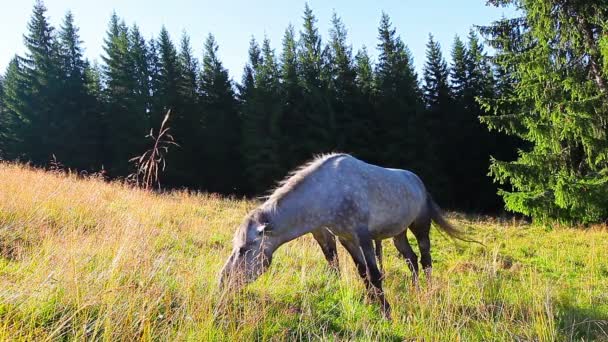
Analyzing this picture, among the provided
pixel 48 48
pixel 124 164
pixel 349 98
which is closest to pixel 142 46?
pixel 48 48

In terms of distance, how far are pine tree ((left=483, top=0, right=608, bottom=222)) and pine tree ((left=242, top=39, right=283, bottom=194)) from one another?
15.1m

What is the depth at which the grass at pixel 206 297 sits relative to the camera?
2752 millimetres

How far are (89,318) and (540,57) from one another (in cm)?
1286

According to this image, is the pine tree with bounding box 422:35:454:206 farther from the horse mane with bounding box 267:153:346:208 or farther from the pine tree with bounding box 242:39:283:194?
the horse mane with bounding box 267:153:346:208

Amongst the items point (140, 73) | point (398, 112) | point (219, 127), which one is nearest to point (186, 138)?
point (219, 127)

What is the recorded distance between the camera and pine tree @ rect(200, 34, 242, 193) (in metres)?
28.2

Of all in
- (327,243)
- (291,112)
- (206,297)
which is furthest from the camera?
(291,112)

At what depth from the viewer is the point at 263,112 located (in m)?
26.6

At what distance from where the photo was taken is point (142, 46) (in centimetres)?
3141

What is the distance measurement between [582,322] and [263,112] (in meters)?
24.4

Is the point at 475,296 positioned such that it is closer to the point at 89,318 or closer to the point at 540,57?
the point at 89,318

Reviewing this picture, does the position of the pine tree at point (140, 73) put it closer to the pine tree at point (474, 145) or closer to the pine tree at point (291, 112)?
the pine tree at point (291, 112)

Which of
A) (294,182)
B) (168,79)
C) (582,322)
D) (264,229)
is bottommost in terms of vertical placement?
(582,322)

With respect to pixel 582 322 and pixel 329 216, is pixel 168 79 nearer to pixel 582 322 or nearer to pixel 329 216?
pixel 329 216
